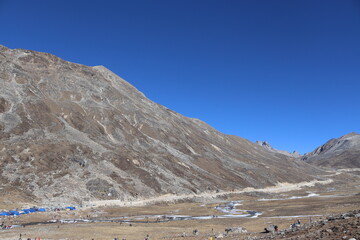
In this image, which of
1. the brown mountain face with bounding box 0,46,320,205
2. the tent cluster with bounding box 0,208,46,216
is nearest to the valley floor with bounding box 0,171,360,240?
the tent cluster with bounding box 0,208,46,216

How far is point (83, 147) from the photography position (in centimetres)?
12181

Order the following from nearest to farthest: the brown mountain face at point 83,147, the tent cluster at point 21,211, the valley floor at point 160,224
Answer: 1. the valley floor at point 160,224
2. the tent cluster at point 21,211
3. the brown mountain face at point 83,147

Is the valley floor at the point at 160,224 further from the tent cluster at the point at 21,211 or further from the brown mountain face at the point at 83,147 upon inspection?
the brown mountain face at the point at 83,147

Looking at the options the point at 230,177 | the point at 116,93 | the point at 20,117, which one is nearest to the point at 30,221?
the point at 20,117

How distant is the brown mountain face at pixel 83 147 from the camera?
9688cm

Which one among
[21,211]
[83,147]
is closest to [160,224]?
[21,211]

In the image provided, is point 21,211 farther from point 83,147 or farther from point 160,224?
point 83,147

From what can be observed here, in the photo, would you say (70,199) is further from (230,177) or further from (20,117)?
(230,177)

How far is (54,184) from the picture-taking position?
308 ft

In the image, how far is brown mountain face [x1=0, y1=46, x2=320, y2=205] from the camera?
96875mm

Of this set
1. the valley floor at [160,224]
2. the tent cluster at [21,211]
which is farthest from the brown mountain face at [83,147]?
the valley floor at [160,224]

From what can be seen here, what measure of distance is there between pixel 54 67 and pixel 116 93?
137 feet

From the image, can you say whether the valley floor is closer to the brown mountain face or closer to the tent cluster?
the tent cluster

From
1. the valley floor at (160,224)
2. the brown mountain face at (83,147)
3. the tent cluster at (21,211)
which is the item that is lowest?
the valley floor at (160,224)
